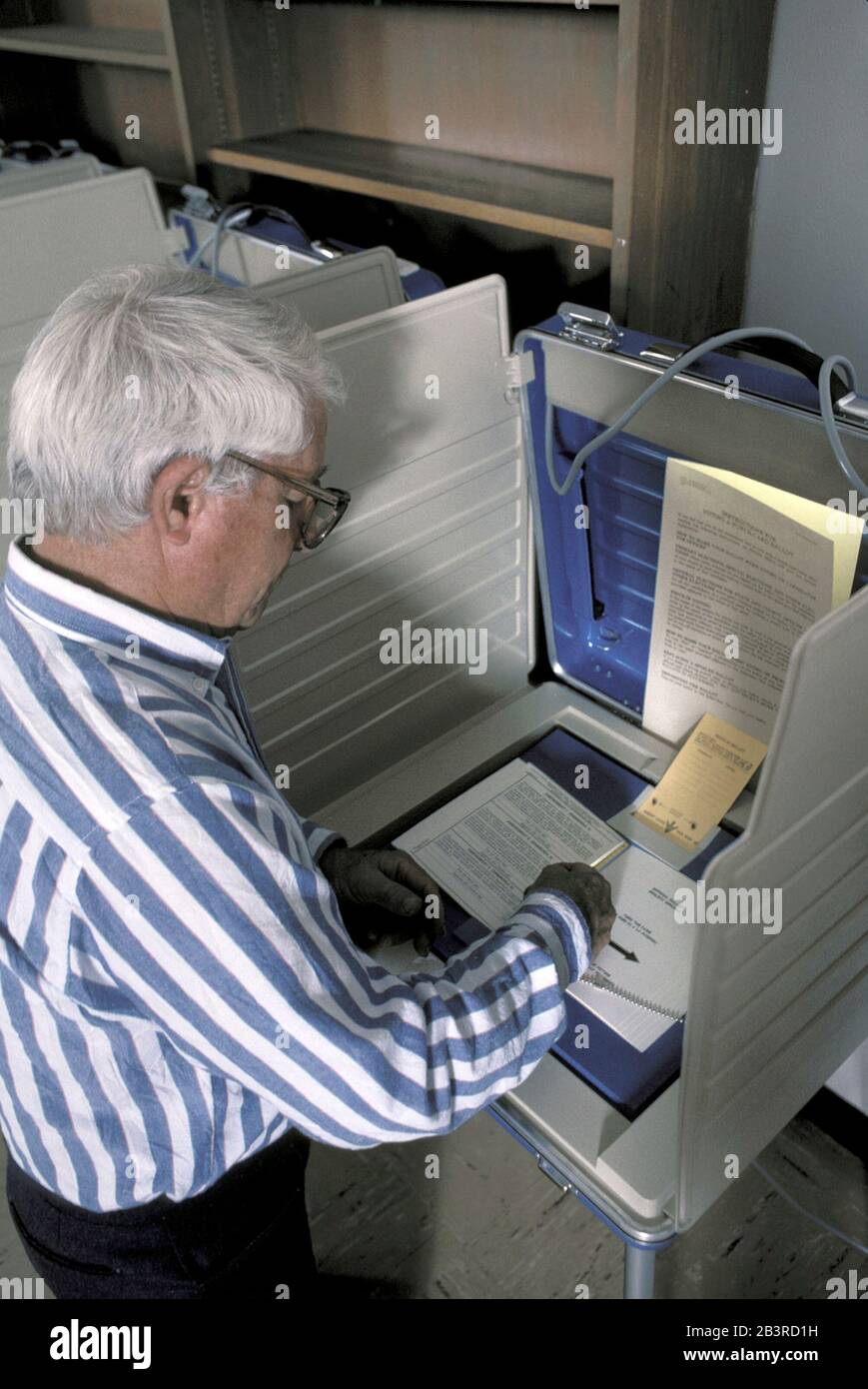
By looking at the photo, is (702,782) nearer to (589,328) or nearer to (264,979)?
(589,328)

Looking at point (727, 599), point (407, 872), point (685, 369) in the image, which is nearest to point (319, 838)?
point (407, 872)

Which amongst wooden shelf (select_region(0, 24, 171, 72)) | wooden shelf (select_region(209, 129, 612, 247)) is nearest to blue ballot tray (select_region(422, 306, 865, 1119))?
wooden shelf (select_region(209, 129, 612, 247))

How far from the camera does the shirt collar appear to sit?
744 millimetres

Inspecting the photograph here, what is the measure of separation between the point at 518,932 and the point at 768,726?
0.42 metres

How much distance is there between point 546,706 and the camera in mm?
1396

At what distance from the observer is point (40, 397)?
0.74 m

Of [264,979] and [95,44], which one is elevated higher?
[95,44]

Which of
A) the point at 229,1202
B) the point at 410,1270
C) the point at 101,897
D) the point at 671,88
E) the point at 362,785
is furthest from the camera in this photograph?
the point at 410,1270

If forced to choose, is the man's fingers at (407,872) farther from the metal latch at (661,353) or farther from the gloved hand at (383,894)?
the metal latch at (661,353)

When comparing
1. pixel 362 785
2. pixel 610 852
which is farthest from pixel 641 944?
pixel 362 785

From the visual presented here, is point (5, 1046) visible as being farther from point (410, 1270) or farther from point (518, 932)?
point (410, 1270)

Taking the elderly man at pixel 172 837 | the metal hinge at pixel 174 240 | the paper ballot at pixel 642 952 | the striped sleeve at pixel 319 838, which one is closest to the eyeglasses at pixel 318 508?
the elderly man at pixel 172 837

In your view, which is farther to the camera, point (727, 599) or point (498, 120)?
point (498, 120)

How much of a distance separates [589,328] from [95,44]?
1553 millimetres
